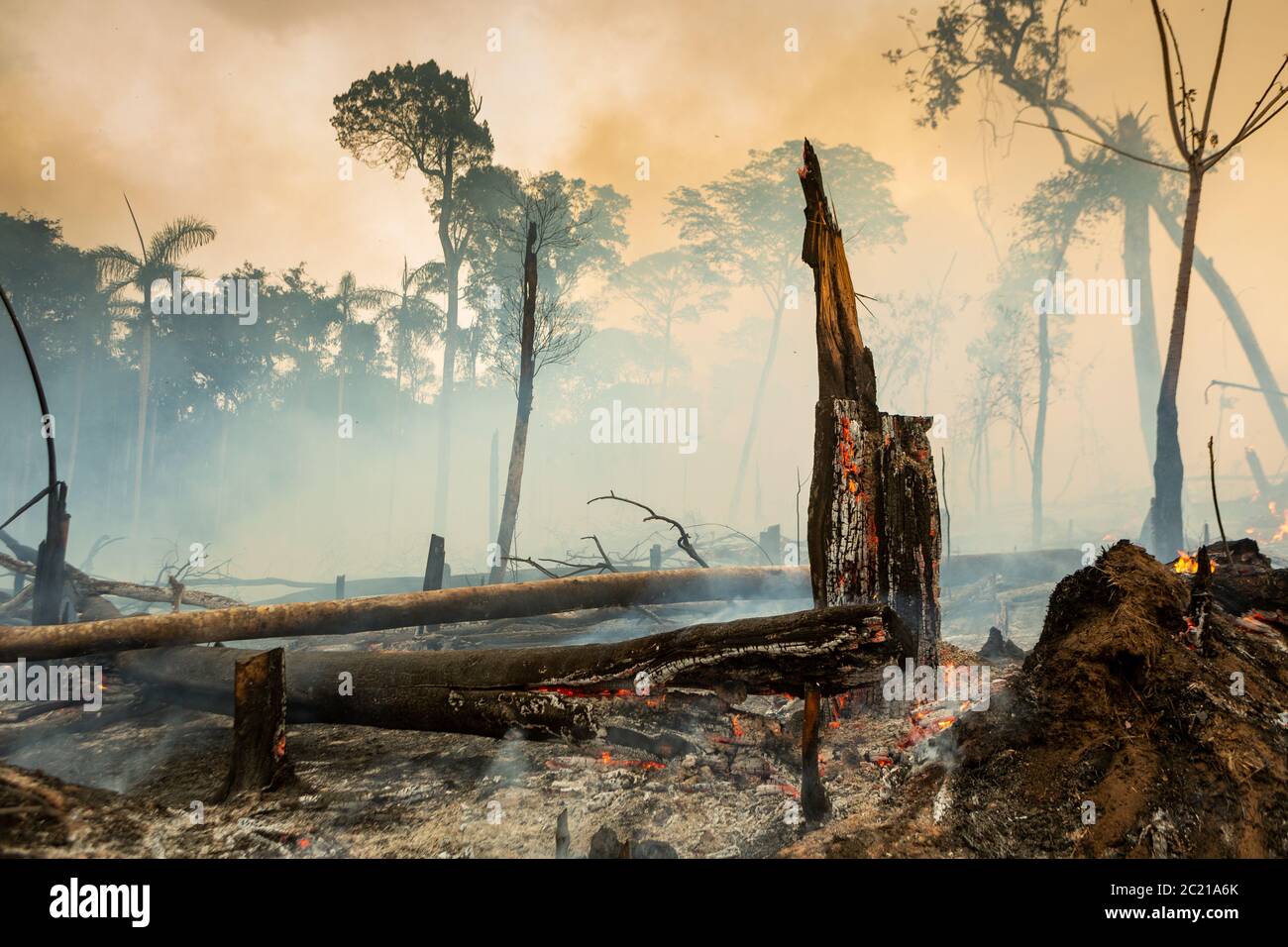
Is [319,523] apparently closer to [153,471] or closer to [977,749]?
[153,471]

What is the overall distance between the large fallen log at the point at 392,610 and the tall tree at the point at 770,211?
26.4m

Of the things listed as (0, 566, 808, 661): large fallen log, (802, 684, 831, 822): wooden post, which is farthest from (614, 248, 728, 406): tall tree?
(802, 684, 831, 822): wooden post

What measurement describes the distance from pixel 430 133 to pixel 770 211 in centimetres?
1867

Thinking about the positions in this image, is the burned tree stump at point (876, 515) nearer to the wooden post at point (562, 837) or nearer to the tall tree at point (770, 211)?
the wooden post at point (562, 837)

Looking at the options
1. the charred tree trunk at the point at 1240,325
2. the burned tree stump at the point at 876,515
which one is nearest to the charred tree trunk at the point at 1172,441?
the burned tree stump at the point at 876,515

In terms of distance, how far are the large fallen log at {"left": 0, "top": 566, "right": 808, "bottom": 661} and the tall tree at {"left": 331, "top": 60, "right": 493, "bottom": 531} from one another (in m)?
18.9

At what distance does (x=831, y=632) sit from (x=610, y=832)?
1362 millimetres

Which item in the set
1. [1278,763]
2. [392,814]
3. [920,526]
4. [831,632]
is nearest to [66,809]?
[392,814]

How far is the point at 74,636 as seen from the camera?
5.07 meters

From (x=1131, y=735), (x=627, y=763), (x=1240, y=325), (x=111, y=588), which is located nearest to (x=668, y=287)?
(x=1240, y=325)

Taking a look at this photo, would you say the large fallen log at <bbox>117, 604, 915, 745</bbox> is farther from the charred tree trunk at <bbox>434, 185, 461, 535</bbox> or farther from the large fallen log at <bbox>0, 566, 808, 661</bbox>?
the charred tree trunk at <bbox>434, 185, 461, 535</bbox>

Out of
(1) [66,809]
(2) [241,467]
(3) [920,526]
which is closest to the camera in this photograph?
(1) [66,809]

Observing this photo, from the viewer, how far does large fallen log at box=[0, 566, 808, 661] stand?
508 cm

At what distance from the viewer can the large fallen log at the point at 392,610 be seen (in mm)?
5082
